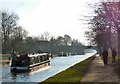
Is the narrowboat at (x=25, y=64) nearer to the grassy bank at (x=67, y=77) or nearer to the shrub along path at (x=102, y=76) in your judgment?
the grassy bank at (x=67, y=77)

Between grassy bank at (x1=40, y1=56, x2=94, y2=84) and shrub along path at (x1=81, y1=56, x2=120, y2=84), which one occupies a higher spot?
shrub along path at (x1=81, y1=56, x2=120, y2=84)

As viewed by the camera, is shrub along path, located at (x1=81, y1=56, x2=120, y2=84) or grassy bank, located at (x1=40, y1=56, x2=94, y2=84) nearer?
shrub along path, located at (x1=81, y1=56, x2=120, y2=84)

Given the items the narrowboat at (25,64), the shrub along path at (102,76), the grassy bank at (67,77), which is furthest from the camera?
the narrowboat at (25,64)

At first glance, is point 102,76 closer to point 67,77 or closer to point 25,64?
point 67,77

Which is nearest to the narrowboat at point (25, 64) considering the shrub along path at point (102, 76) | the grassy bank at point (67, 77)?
the grassy bank at point (67, 77)

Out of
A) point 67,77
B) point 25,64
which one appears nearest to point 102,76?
point 67,77

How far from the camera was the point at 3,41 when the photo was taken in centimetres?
9275

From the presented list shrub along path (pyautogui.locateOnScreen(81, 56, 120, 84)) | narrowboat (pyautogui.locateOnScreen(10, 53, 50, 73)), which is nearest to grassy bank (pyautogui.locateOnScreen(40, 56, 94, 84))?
shrub along path (pyautogui.locateOnScreen(81, 56, 120, 84))

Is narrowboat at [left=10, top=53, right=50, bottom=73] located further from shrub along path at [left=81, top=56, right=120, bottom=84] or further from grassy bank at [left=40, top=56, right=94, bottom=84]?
shrub along path at [left=81, top=56, right=120, bottom=84]

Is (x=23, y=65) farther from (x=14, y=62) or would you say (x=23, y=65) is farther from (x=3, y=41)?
(x=3, y=41)

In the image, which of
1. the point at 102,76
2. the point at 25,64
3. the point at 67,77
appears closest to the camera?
the point at 102,76

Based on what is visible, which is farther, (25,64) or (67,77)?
(25,64)

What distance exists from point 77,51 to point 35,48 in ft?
110

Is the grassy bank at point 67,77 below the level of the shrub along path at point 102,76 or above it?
below
